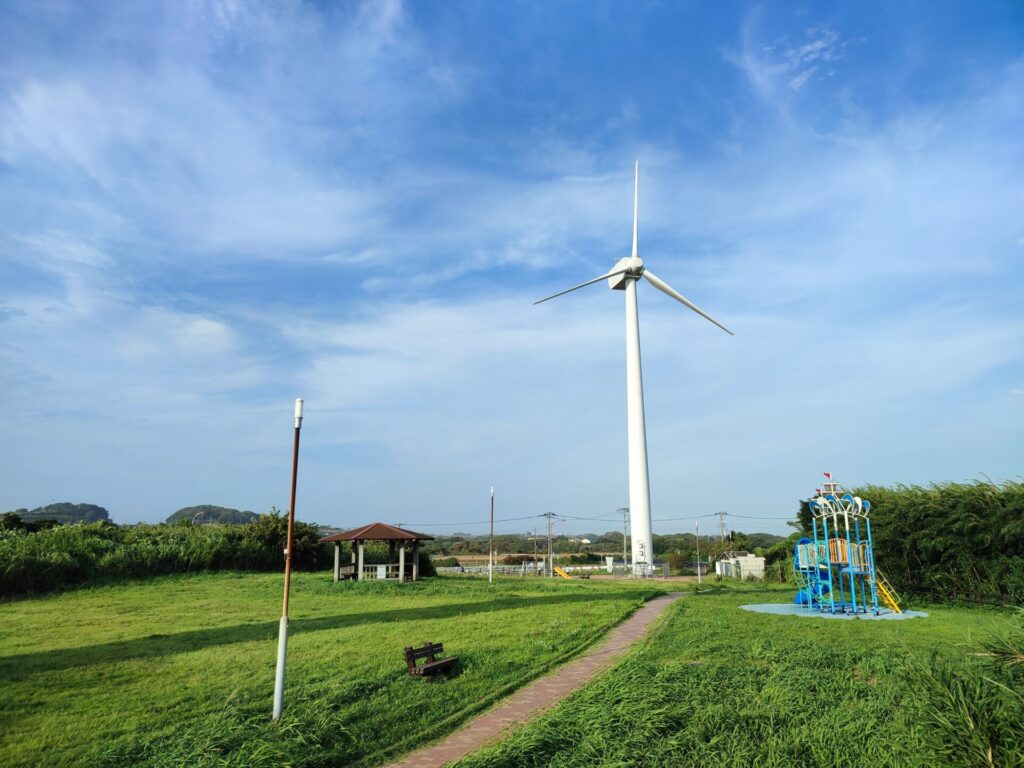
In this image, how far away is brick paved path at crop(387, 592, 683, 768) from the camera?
26.2 ft

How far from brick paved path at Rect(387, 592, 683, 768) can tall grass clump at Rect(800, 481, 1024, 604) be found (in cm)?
1370

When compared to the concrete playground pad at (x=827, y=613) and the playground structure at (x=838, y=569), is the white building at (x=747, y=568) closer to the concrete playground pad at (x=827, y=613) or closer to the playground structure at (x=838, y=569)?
the playground structure at (x=838, y=569)

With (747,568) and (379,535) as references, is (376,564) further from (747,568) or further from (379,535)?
(747,568)

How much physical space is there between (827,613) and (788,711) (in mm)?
14519

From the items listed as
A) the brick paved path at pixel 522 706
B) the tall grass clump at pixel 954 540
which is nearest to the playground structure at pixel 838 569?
the tall grass clump at pixel 954 540

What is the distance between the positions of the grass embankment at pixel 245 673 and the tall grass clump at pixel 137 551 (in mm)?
2389

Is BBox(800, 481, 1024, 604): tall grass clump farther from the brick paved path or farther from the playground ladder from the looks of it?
the brick paved path

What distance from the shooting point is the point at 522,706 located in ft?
32.8

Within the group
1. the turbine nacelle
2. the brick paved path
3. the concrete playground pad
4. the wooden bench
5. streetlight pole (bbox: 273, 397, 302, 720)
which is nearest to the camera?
the brick paved path

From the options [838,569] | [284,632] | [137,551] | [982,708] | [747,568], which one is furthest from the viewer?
[747,568]

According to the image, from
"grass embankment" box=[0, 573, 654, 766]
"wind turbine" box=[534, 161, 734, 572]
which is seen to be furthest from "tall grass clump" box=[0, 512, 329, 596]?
"wind turbine" box=[534, 161, 734, 572]

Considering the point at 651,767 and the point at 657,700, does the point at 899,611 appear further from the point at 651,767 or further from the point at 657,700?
the point at 651,767

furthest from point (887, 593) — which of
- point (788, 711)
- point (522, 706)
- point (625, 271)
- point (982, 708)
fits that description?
point (625, 271)

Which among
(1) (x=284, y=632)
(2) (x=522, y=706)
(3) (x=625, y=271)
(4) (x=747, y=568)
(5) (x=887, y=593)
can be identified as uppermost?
(3) (x=625, y=271)
